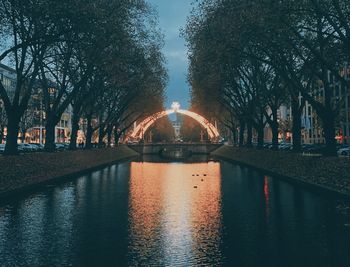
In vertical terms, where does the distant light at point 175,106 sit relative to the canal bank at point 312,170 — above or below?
above

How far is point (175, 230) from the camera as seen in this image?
37.0ft

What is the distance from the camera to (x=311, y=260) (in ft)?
27.2

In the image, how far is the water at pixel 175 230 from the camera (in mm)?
8516

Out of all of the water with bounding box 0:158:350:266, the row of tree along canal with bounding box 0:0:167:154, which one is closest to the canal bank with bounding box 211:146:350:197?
the water with bounding box 0:158:350:266

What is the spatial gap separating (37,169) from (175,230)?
54.6 feet

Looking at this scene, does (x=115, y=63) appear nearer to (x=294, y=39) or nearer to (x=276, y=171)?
(x=294, y=39)

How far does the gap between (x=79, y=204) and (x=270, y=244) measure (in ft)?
29.2

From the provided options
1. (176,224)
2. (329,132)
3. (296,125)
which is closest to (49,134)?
(296,125)

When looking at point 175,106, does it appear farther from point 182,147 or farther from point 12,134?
point 12,134

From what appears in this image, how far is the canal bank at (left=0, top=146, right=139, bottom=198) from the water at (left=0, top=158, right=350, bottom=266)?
2367 millimetres

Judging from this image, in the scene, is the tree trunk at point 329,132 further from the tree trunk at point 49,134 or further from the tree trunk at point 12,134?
the tree trunk at point 49,134

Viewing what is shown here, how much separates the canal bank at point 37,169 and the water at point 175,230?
2367mm

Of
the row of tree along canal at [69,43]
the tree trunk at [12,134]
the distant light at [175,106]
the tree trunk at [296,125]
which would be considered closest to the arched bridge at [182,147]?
the distant light at [175,106]

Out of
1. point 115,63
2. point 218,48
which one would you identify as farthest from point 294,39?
point 115,63
